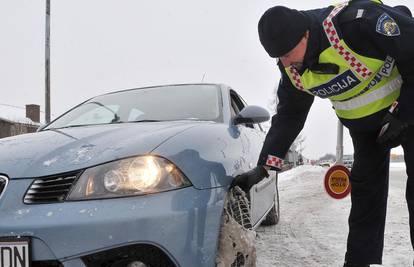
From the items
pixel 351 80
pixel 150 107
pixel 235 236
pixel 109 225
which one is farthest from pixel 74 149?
pixel 351 80

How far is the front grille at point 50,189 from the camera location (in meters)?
1.83

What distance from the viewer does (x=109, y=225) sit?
1749mm

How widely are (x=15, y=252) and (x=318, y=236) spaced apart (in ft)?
9.86

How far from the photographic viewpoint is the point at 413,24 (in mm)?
2045

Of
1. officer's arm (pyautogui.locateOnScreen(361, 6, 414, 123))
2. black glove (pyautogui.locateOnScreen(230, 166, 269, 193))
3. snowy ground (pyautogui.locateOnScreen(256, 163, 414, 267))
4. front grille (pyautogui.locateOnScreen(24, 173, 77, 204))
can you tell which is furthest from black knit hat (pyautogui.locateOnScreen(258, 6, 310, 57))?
snowy ground (pyautogui.locateOnScreen(256, 163, 414, 267))

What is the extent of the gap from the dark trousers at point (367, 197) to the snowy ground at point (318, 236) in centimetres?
53

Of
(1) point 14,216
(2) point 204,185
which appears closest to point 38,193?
(1) point 14,216

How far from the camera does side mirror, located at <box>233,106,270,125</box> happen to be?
117 inches

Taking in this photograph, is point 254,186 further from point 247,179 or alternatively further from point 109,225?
point 109,225

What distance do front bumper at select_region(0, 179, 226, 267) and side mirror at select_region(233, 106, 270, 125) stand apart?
45.1 inches

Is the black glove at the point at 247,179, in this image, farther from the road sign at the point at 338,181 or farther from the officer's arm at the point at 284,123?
the road sign at the point at 338,181

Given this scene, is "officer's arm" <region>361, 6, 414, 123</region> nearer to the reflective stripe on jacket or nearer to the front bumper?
the reflective stripe on jacket

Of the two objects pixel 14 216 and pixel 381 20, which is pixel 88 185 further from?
pixel 381 20

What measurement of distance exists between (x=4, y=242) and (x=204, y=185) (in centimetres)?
82
